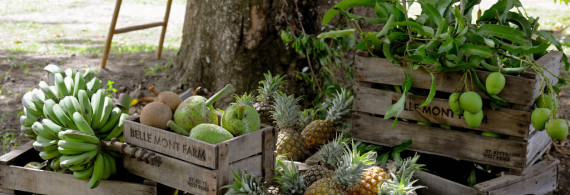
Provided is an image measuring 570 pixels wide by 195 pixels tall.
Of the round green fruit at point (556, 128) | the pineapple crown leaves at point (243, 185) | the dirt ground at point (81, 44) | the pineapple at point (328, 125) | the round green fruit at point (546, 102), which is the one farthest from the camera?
the dirt ground at point (81, 44)

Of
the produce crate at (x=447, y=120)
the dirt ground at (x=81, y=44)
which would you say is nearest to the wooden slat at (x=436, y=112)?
the produce crate at (x=447, y=120)

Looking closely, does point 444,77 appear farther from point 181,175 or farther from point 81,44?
point 81,44

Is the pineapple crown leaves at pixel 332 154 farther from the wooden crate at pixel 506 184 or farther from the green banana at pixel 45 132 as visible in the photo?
the green banana at pixel 45 132

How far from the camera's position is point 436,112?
8.66ft

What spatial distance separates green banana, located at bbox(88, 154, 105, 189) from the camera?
2.48 m

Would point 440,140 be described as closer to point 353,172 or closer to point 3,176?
point 353,172

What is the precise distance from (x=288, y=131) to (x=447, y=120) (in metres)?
0.90

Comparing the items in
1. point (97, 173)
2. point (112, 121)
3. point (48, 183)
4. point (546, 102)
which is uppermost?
point (546, 102)

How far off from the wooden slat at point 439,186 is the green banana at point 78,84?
1.87m

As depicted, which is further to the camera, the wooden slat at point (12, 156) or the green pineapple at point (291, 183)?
the wooden slat at point (12, 156)

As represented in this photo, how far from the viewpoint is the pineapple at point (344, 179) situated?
2.28 meters

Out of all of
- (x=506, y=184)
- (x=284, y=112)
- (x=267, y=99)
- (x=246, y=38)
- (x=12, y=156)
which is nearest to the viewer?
(x=506, y=184)

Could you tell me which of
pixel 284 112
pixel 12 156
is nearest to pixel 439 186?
pixel 284 112

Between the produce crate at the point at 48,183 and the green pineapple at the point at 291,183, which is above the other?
the green pineapple at the point at 291,183
